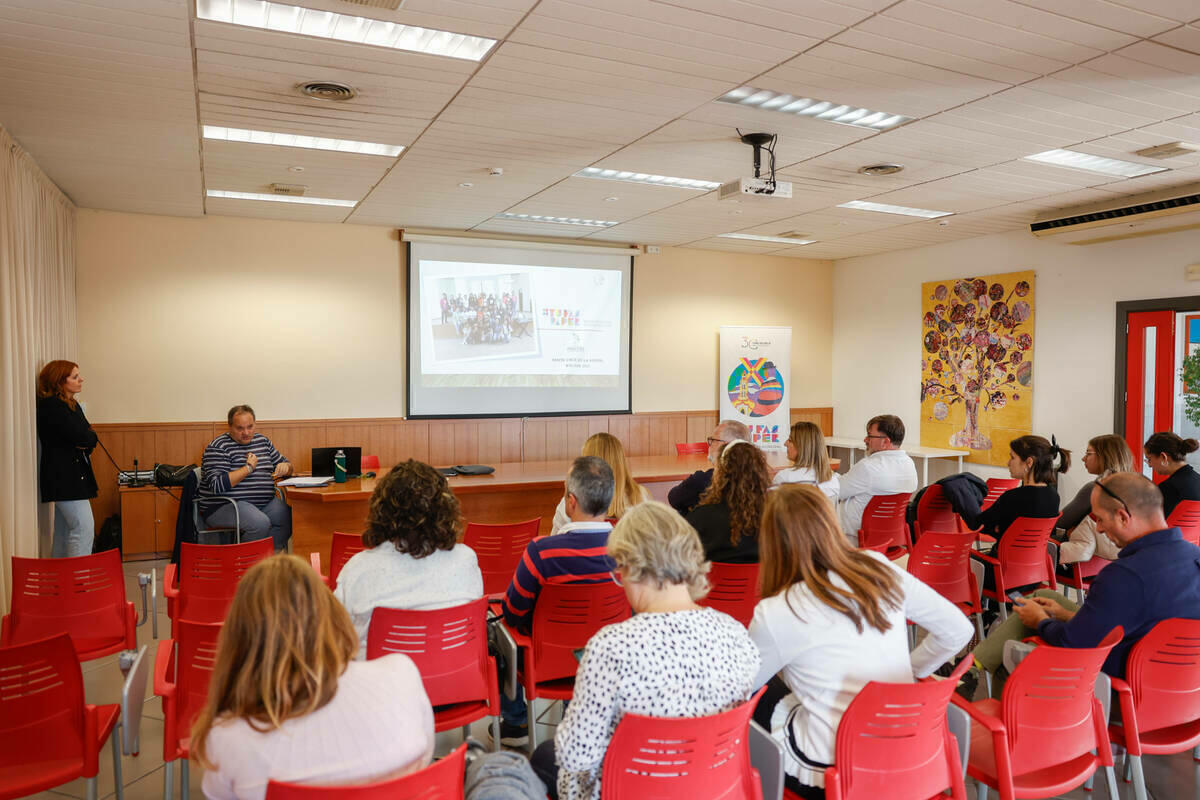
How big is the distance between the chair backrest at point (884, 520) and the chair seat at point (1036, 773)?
8.89 ft

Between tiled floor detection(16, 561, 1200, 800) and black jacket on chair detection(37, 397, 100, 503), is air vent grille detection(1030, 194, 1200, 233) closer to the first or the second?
tiled floor detection(16, 561, 1200, 800)

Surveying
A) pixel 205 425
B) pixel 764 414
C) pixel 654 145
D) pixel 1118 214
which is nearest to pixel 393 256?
pixel 205 425

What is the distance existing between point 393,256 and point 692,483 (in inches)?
A: 206

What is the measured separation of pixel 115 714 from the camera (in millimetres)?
2447

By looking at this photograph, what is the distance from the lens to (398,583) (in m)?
2.71

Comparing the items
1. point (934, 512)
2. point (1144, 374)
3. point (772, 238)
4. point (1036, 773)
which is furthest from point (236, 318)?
point (1144, 374)

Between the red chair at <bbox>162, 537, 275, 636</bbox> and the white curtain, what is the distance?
1.56 meters

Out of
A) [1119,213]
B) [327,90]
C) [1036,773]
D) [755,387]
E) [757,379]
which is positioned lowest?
[1036,773]

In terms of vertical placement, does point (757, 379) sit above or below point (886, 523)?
above

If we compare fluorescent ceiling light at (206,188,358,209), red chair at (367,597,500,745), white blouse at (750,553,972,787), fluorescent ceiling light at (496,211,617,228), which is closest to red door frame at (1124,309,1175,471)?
fluorescent ceiling light at (496,211,617,228)

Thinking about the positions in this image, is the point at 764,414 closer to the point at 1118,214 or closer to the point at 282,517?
the point at 1118,214

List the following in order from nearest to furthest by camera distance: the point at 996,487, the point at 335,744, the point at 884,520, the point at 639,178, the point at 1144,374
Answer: the point at 335,744, the point at 884,520, the point at 996,487, the point at 639,178, the point at 1144,374

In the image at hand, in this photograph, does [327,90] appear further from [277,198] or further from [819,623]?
[819,623]

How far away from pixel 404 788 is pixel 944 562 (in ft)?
10.9
